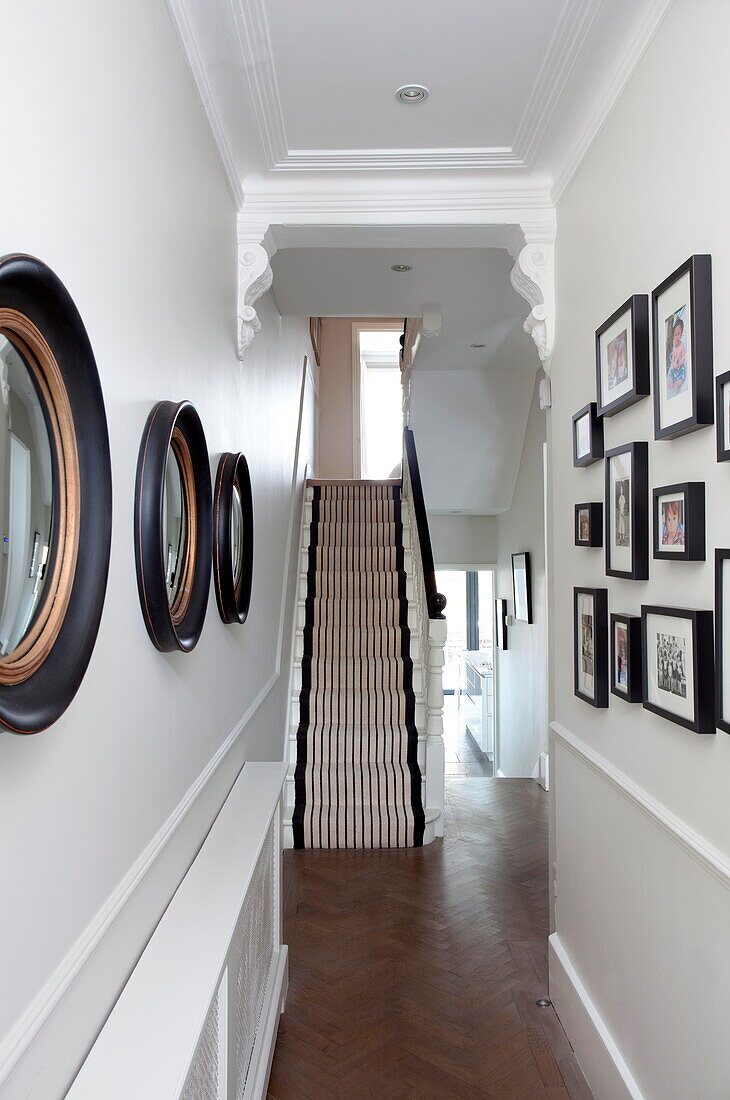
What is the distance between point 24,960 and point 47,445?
67cm

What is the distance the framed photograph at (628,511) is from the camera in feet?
6.12

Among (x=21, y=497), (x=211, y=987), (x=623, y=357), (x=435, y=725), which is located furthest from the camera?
(x=435, y=725)

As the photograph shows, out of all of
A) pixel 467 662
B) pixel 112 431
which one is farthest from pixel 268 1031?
pixel 467 662

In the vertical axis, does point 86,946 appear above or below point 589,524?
below

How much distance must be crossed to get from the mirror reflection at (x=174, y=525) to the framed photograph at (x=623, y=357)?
113 centimetres

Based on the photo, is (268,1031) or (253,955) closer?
(253,955)

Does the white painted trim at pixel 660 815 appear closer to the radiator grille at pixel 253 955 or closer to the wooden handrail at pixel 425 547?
the radiator grille at pixel 253 955

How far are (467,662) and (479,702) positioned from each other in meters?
1.16

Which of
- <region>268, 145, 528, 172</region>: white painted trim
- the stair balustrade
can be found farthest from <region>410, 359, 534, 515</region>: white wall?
<region>268, 145, 528, 172</region>: white painted trim

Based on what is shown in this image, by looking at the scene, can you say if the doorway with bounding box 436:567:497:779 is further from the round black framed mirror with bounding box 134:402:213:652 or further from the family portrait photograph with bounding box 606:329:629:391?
the round black framed mirror with bounding box 134:402:213:652

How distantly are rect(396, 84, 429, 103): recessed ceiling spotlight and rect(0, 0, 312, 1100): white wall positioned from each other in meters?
0.59

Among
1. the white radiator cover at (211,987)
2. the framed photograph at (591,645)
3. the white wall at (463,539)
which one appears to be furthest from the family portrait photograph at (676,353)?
the white wall at (463,539)

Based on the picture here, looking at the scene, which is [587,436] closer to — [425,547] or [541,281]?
[541,281]

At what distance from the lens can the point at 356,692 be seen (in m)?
4.93
